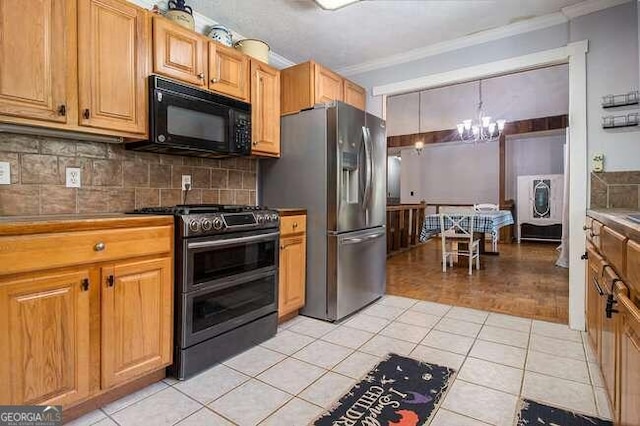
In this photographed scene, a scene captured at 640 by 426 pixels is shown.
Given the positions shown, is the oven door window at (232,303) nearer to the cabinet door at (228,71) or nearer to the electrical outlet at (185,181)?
the electrical outlet at (185,181)

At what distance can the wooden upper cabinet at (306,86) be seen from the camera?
293 centimetres

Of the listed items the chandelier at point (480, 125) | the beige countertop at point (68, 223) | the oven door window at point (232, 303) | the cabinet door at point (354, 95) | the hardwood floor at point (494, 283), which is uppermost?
the chandelier at point (480, 125)

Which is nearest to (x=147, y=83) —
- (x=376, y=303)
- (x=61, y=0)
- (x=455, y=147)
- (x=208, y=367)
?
(x=61, y=0)

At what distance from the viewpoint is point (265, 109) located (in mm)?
2785

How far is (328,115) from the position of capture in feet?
8.71

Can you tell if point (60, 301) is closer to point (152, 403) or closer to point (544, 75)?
point (152, 403)

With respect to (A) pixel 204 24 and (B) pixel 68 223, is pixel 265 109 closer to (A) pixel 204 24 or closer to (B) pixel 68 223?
(A) pixel 204 24

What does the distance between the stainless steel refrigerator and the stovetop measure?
→ 0.49 meters

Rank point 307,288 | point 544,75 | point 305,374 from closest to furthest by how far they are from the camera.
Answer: point 305,374 → point 307,288 → point 544,75

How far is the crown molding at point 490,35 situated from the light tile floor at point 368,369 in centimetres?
241

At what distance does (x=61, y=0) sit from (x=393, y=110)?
19.1ft

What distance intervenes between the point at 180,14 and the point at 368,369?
2.56 meters

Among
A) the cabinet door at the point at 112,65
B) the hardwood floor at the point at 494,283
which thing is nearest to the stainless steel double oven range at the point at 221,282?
the cabinet door at the point at 112,65

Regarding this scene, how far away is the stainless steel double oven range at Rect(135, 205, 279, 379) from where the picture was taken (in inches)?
71.9
